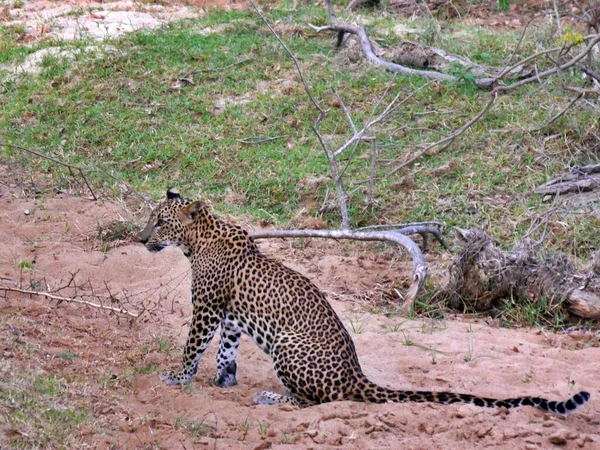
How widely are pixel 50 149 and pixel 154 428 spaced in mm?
7225

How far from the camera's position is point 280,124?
12375 millimetres

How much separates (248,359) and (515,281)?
248cm

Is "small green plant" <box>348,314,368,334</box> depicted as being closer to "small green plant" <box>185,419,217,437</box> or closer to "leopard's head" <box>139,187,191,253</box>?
"leopard's head" <box>139,187,191,253</box>

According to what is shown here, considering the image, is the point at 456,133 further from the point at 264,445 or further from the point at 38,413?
the point at 38,413

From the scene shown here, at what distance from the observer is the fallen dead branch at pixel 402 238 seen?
8.18 metres

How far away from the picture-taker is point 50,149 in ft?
40.2

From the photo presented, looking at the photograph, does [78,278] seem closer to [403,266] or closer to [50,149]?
→ [403,266]

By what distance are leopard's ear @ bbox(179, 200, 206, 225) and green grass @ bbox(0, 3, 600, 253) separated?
3.29m

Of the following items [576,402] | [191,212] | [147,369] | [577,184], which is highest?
[191,212]

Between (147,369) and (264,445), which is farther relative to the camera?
(147,369)

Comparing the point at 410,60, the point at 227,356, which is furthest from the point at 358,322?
the point at 410,60


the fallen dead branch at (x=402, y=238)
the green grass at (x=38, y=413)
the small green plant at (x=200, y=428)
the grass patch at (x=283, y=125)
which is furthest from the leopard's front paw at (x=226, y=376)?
the grass patch at (x=283, y=125)

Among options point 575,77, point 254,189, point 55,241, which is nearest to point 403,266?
point 254,189

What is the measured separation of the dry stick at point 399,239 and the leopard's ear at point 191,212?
5.43 ft
